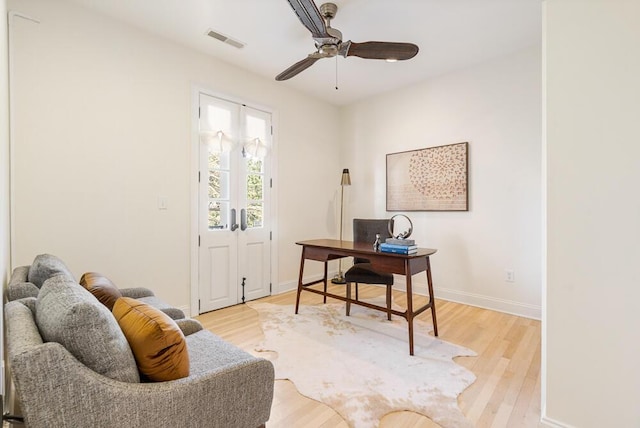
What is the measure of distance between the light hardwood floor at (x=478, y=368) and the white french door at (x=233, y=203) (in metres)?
0.32

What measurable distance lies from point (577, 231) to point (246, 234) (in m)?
3.07

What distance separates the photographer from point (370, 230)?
11.2 ft

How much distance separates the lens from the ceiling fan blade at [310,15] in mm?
1700

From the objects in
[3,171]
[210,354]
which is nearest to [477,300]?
[210,354]

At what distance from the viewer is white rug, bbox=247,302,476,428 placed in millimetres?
1720

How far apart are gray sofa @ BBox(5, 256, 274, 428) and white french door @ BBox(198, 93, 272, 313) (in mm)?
2185

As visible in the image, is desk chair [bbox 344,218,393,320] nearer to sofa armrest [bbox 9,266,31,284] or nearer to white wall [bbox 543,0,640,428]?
white wall [bbox 543,0,640,428]

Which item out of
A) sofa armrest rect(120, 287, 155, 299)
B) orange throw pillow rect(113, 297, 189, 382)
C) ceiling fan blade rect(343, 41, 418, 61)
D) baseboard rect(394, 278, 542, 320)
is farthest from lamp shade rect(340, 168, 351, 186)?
orange throw pillow rect(113, 297, 189, 382)

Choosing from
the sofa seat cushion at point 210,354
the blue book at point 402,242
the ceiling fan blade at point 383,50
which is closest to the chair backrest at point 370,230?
the blue book at point 402,242

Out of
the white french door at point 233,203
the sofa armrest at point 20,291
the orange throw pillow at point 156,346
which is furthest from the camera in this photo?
the white french door at point 233,203

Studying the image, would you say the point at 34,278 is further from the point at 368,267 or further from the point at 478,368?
the point at 478,368

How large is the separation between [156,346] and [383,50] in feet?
7.64

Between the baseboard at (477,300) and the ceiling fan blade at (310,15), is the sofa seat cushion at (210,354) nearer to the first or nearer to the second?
the ceiling fan blade at (310,15)

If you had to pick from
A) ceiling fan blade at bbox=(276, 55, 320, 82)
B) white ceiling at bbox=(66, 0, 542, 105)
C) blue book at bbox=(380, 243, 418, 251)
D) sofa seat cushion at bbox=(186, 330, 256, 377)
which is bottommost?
sofa seat cushion at bbox=(186, 330, 256, 377)
